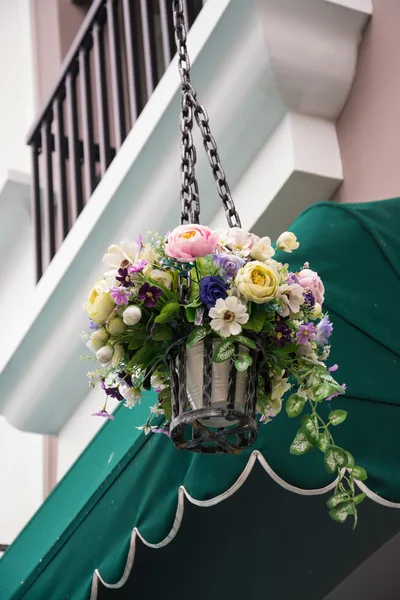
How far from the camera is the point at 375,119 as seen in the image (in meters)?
4.00

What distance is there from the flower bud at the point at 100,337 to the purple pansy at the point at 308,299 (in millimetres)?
439

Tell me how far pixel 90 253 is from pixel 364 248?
213cm

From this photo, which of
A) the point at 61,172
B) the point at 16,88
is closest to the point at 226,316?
the point at 61,172

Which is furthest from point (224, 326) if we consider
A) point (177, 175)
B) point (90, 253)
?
point (90, 253)

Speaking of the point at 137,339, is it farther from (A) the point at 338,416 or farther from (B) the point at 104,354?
(A) the point at 338,416

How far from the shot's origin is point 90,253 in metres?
4.83

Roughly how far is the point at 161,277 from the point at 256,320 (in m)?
0.23

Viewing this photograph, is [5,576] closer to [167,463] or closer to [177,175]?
[167,463]

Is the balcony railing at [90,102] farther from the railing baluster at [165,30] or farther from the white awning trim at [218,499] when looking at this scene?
the white awning trim at [218,499]

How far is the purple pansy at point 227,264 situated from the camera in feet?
7.45

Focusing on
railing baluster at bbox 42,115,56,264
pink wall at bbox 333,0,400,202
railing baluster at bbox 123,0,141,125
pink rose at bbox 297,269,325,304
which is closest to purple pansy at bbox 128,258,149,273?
pink rose at bbox 297,269,325,304

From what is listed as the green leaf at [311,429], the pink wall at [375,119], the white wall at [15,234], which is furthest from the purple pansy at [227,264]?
the white wall at [15,234]

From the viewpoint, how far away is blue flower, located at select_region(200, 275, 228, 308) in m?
2.24

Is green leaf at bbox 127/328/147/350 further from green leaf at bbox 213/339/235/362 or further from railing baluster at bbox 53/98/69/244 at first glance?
railing baluster at bbox 53/98/69/244
